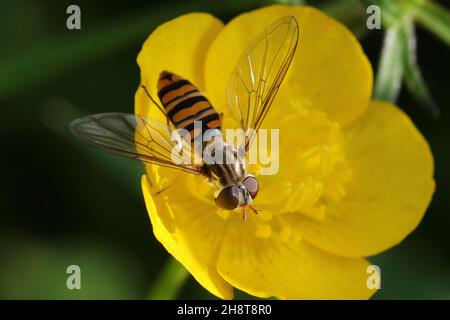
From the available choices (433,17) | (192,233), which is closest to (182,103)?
(192,233)

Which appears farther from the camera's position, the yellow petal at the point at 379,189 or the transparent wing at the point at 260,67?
the yellow petal at the point at 379,189

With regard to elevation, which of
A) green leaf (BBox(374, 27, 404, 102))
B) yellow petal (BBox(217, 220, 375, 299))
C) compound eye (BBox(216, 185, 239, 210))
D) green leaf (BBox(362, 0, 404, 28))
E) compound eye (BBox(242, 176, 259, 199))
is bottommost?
yellow petal (BBox(217, 220, 375, 299))

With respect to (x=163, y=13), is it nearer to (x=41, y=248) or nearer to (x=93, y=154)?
(x=93, y=154)

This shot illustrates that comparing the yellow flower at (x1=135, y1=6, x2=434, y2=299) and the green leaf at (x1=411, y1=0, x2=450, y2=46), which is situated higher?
the green leaf at (x1=411, y1=0, x2=450, y2=46)

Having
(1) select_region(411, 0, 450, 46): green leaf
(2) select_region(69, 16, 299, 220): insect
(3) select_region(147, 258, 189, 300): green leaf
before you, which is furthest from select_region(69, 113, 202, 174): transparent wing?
(1) select_region(411, 0, 450, 46): green leaf

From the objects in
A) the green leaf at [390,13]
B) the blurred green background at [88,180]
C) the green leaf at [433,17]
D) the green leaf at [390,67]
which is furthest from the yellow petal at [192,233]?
the green leaf at [433,17]

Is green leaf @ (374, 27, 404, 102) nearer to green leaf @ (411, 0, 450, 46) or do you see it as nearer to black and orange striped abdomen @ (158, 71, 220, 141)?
green leaf @ (411, 0, 450, 46)

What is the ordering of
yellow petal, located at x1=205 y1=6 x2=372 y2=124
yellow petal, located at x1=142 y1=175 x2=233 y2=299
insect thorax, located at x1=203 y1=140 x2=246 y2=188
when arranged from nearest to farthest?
yellow petal, located at x1=142 y1=175 x2=233 y2=299, insect thorax, located at x1=203 y1=140 x2=246 y2=188, yellow petal, located at x1=205 y1=6 x2=372 y2=124

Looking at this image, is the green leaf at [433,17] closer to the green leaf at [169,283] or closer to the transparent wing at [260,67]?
the transparent wing at [260,67]
